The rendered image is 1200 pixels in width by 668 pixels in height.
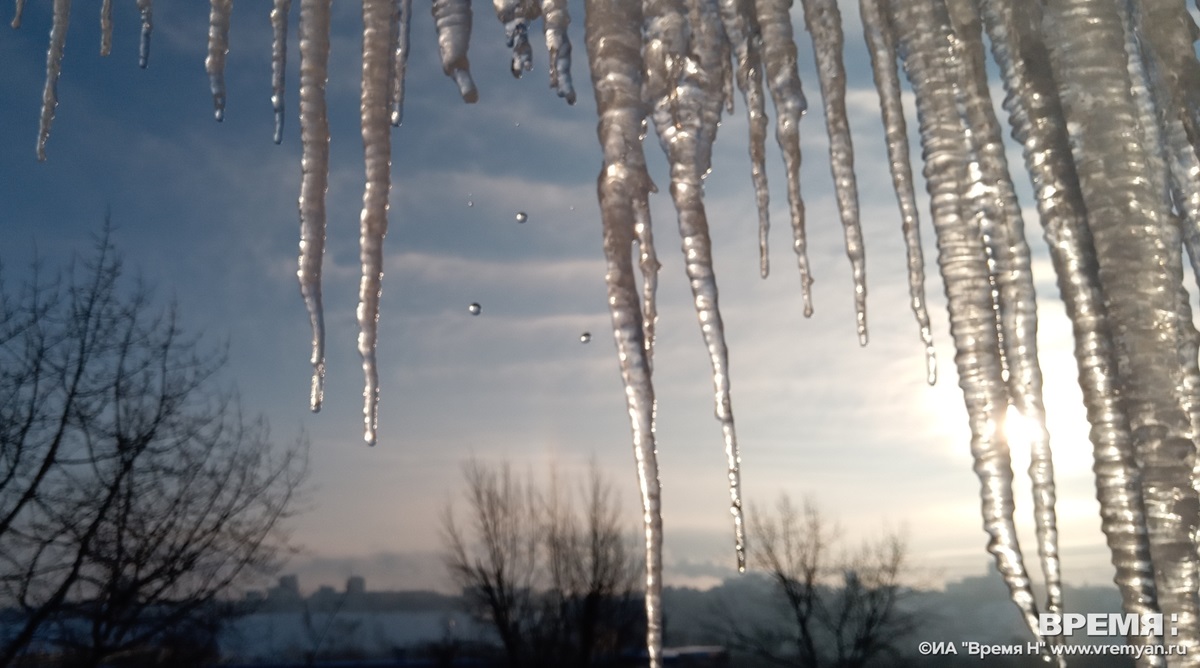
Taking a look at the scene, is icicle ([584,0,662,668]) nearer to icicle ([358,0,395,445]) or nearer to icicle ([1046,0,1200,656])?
icicle ([358,0,395,445])

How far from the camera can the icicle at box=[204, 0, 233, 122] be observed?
1276 mm

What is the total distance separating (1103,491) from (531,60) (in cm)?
76

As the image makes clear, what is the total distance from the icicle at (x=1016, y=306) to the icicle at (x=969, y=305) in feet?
0.04

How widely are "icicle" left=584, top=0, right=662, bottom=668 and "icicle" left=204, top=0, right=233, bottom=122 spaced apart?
640 mm

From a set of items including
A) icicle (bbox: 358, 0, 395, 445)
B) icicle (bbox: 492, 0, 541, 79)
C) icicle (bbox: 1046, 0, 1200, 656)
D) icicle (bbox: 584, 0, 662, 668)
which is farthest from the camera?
icicle (bbox: 358, 0, 395, 445)

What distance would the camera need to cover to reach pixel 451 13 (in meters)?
1.05

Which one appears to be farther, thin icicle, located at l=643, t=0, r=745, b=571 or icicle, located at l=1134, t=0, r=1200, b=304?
thin icicle, located at l=643, t=0, r=745, b=571

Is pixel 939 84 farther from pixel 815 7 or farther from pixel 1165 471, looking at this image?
pixel 1165 471

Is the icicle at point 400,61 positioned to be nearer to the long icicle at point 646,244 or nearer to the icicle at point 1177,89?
the long icicle at point 646,244

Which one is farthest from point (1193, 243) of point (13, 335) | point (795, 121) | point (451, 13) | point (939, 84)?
point (13, 335)

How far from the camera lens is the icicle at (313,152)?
1140 mm

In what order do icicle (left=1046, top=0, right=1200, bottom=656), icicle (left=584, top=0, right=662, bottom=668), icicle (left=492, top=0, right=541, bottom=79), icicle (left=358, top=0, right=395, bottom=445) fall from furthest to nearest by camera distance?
icicle (left=358, top=0, right=395, bottom=445), icicle (left=492, top=0, right=541, bottom=79), icicle (left=584, top=0, right=662, bottom=668), icicle (left=1046, top=0, right=1200, bottom=656)

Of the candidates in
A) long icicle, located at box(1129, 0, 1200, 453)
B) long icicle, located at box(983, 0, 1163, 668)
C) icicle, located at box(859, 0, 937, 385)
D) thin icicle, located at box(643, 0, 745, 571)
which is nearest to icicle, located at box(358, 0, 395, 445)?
thin icicle, located at box(643, 0, 745, 571)

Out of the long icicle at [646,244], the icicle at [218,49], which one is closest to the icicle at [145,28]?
the icicle at [218,49]
